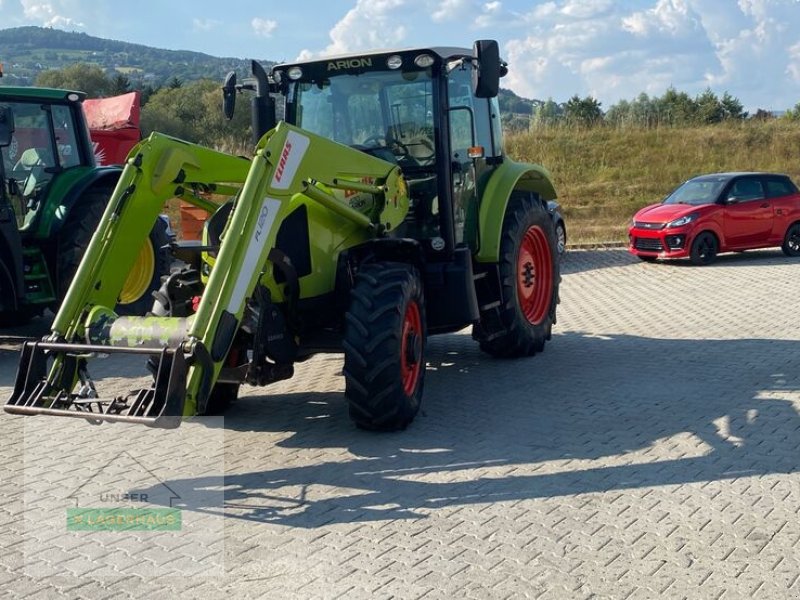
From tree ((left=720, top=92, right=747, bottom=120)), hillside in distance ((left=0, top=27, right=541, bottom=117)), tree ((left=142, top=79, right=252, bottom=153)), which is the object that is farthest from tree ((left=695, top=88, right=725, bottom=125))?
hillside in distance ((left=0, top=27, right=541, bottom=117))

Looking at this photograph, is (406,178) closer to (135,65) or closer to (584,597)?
(584,597)

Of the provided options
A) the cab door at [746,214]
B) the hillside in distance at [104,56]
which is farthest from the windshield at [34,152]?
the hillside in distance at [104,56]

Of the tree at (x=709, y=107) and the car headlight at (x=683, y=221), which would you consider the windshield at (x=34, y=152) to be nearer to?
the car headlight at (x=683, y=221)

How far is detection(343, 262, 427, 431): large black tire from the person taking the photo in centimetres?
586

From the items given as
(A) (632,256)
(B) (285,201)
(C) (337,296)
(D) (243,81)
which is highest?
(D) (243,81)

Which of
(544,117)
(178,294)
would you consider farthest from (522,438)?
(544,117)

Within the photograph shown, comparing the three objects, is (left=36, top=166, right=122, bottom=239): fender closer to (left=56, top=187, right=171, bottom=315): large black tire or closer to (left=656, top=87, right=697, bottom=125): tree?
(left=56, top=187, right=171, bottom=315): large black tire

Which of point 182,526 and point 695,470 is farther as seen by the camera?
point 695,470

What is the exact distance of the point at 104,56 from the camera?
7612 centimetres

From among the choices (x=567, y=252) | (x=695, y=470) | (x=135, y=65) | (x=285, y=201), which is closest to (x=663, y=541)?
(x=695, y=470)

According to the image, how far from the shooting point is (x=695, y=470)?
5.42 metres

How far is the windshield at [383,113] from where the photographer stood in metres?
7.28

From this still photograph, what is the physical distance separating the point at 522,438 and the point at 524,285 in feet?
9.64

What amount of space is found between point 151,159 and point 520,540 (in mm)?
3263
